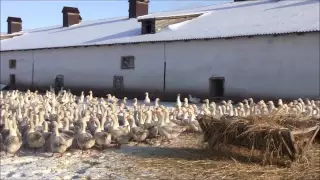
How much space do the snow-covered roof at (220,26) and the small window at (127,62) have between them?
3.36 feet

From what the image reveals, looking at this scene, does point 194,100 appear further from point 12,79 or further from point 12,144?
point 12,79

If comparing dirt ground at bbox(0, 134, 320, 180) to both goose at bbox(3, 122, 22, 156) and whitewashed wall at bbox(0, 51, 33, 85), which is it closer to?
goose at bbox(3, 122, 22, 156)

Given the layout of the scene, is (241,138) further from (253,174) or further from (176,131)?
(176,131)

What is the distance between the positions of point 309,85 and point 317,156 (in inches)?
419

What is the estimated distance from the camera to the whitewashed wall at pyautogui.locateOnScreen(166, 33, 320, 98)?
741 inches

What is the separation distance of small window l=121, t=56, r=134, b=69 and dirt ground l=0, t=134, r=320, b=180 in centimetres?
1588

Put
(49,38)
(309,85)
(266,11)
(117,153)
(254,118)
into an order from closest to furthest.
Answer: (254,118)
(117,153)
(309,85)
(266,11)
(49,38)

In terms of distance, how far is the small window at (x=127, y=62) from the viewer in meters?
25.3

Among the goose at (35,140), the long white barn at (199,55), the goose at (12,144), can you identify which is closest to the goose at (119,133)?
the goose at (35,140)

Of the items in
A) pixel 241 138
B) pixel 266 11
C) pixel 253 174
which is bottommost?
pixel 253 174

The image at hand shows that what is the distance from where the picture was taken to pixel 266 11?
78.5 ft

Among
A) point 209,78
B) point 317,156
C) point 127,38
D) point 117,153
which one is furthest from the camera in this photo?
point 127,38

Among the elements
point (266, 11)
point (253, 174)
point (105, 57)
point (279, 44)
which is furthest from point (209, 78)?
point (253, 174)

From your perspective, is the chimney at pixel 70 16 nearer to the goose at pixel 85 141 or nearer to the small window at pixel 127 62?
the small window at pixel 127 62
